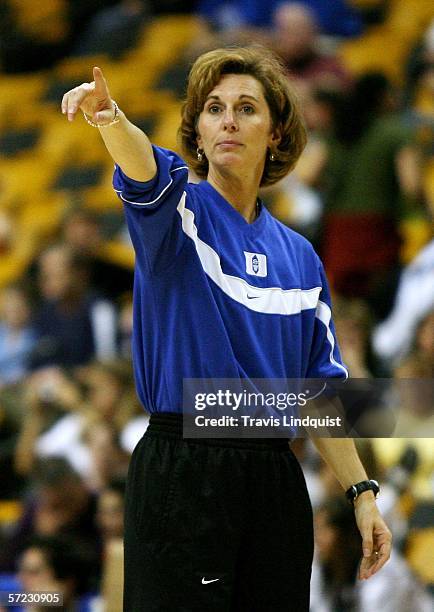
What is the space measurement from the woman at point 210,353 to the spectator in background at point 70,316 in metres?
3.56

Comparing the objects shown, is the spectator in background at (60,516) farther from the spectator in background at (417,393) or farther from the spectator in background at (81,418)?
the spectator in background at (417,393)

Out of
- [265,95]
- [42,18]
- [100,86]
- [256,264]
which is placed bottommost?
[256,264]

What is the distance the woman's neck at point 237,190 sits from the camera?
275cm

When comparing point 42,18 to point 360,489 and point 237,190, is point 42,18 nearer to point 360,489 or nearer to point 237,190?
point 237,190

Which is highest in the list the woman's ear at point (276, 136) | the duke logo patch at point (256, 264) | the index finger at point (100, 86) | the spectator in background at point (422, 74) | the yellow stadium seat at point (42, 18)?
the yellow stadium seat at point (42, 18)

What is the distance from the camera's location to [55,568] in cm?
494

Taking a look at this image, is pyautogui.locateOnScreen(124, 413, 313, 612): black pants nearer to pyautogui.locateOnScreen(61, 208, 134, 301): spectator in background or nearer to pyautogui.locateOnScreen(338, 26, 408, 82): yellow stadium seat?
pyautogui.locateOnScreen(61, 208, 134, 301): spectator in background

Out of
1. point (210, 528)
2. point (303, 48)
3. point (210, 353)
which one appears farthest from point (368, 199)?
point (210, 528)

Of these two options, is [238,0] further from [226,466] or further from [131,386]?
[226,466]

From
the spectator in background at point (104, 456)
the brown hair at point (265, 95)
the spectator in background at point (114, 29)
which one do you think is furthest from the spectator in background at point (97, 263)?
the brown hair at point (265, 95)

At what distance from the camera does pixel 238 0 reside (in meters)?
7.86

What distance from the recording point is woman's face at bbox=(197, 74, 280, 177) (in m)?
2.72

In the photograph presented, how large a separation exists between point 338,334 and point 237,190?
244 centimetres

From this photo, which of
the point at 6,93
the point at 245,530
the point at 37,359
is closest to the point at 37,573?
the point at 37,359
